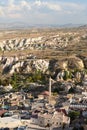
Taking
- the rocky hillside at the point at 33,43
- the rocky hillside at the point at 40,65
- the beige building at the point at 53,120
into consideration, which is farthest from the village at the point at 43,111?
the rocky hillside at the point at 33,43

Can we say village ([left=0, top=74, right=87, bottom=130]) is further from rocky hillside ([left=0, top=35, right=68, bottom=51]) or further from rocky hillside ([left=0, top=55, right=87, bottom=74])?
rocky hillside ([left=0, top=35, right=68, bottom=51])

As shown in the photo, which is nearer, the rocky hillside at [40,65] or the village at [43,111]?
the village at [43,111]

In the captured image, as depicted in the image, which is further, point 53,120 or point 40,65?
point 40,65

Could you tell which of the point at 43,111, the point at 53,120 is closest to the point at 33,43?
the point at 43,111

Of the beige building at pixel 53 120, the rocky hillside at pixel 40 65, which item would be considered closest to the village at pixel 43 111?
the beige building at pixel 53 120

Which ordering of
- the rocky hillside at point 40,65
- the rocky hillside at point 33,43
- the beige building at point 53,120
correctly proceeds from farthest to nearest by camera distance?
the rocky hillside at point 33,43 → the rocky hillside at point 40,65 → the beige building at point 53,120

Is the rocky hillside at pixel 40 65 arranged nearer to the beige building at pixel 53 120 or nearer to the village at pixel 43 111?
the village at pixel 43 111

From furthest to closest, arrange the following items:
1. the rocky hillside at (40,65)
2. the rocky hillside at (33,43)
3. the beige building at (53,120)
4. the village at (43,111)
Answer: the rocky hillside at (33,43) < the rocky hillside at (40,65) < the beige building at (53,120) < the village at (43,111)

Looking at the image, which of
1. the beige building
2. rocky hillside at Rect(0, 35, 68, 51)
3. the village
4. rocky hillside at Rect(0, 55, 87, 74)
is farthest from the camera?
rocky hillside at Rect(0, 35, 68, 51)

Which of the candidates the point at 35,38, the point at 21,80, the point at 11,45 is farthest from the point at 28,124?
the point at 35,38

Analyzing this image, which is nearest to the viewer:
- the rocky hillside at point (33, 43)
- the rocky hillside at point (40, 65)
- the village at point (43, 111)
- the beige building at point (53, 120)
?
the village at point (43, 111)

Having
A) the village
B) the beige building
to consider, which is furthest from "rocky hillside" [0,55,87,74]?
the beige building

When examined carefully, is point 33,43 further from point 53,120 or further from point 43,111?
point 53,120
